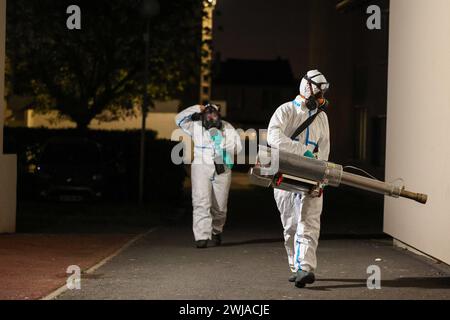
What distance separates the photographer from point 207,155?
1246 cm

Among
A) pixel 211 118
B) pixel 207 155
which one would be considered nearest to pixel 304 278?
pixel 207 155

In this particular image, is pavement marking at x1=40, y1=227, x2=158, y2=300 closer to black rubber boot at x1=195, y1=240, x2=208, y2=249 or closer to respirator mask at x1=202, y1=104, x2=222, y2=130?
black rubber boot at x1=195, y1=240, x2=208, y2=249

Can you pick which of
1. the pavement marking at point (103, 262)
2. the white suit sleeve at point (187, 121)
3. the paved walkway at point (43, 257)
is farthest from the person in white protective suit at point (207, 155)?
the paved walkway at point (43, 257)

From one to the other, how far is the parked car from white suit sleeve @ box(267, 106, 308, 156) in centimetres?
1185

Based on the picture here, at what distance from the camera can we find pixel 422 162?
1148 centimetres

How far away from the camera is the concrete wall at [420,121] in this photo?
1050 cm

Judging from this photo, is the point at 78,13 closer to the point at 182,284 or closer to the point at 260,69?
the point at 182,284

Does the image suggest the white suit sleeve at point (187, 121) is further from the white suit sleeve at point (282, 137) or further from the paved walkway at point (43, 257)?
the white suit sleeve at point (282, 137)

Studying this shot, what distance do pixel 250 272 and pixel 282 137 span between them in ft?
6.09

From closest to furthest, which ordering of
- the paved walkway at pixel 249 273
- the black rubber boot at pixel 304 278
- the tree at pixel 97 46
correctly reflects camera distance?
the paved walkway at pixel 249 273, the black rubber boot at pixel 304 278, the tree at pixel 97 46

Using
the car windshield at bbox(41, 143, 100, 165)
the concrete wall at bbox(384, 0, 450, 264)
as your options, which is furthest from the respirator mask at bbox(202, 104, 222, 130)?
the car windshield at bbox(41, 143, 100, 165)

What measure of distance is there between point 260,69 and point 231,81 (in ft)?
13.3

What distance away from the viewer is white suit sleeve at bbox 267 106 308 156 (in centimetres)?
902

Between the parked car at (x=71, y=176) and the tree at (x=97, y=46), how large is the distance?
2957 mm
